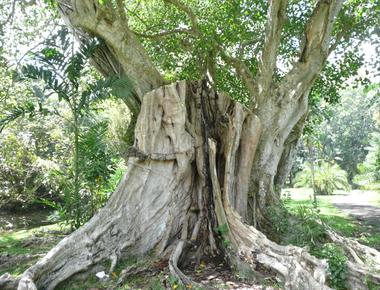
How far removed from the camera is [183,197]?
5.82 meters

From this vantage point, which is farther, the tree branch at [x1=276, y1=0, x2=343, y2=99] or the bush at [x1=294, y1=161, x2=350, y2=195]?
the bush at [x1=294, y1=161, x2=350, y2=195]

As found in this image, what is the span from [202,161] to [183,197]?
0.64 m

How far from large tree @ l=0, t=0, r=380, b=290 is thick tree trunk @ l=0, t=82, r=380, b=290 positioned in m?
0.02

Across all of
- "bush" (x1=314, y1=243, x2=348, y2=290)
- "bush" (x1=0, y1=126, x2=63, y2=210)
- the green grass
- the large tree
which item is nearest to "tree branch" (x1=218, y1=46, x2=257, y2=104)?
the large tree

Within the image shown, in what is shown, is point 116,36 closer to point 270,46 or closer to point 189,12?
point 189,12

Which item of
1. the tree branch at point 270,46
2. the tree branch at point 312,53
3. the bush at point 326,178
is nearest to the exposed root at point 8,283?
the tree branch at point 270,46

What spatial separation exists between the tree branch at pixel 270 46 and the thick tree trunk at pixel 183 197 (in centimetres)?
104

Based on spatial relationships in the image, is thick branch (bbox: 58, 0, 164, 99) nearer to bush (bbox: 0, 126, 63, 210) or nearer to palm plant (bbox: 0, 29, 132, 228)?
palm plant (bbox: 0, 29, 132, 228)

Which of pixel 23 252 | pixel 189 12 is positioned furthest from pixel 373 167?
pixel 23 252

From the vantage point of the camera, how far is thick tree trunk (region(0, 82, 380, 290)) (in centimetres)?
481

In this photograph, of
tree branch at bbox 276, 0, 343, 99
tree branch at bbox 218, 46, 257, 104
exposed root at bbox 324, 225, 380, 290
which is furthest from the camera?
tree branch at bbox 218, 46, 257, 104

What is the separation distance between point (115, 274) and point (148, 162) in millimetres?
1683

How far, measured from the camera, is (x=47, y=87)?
649cm

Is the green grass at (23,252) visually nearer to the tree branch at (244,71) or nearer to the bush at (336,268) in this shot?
the bush at (336,268)
